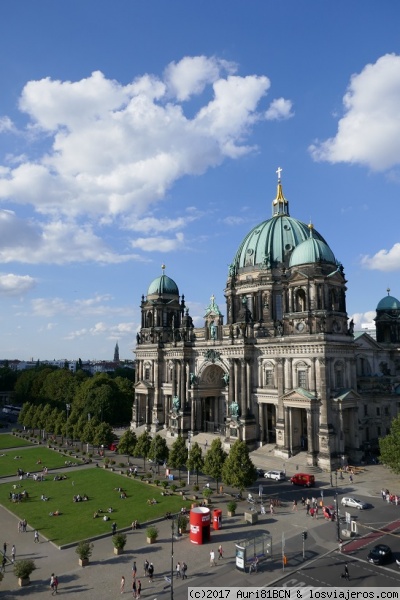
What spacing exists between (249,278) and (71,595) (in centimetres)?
6808

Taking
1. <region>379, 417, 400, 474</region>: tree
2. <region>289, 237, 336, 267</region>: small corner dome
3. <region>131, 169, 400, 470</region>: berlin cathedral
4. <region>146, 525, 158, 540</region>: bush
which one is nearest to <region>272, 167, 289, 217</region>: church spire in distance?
<region>131, 169, 400, 470</region>: berlin cathedral

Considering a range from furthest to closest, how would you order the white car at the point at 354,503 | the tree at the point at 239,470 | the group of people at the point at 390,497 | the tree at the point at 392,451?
the tree at the point at 392,451 < the tree at the point at 239,470 < the group of people at the point at 390,497 < the white car at the point at 354,503

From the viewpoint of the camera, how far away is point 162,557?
37469mm

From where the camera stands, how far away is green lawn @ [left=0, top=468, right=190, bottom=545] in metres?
44.8

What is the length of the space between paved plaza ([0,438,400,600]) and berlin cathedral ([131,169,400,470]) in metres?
21.8

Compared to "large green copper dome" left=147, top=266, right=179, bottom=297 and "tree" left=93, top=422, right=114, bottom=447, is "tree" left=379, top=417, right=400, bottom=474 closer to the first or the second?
Result: "tree" left=93, top=422, right=114, bottom=447

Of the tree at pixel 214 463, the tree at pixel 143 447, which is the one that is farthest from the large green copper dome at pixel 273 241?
the tree at pixel 214 463

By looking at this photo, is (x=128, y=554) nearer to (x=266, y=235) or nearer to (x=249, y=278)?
(x=249, y=278)

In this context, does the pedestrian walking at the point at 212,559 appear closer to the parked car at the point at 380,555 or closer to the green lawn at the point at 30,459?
the parked car at the point at 380,555

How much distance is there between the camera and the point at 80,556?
119 ft

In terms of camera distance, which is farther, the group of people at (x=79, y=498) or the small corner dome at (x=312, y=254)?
the small corner dome at (x=312, y=254)

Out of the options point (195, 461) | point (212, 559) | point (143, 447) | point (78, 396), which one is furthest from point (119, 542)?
point (78, 396)

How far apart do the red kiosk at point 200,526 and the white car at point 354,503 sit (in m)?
18.0

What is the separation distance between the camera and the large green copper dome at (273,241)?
89875mm
